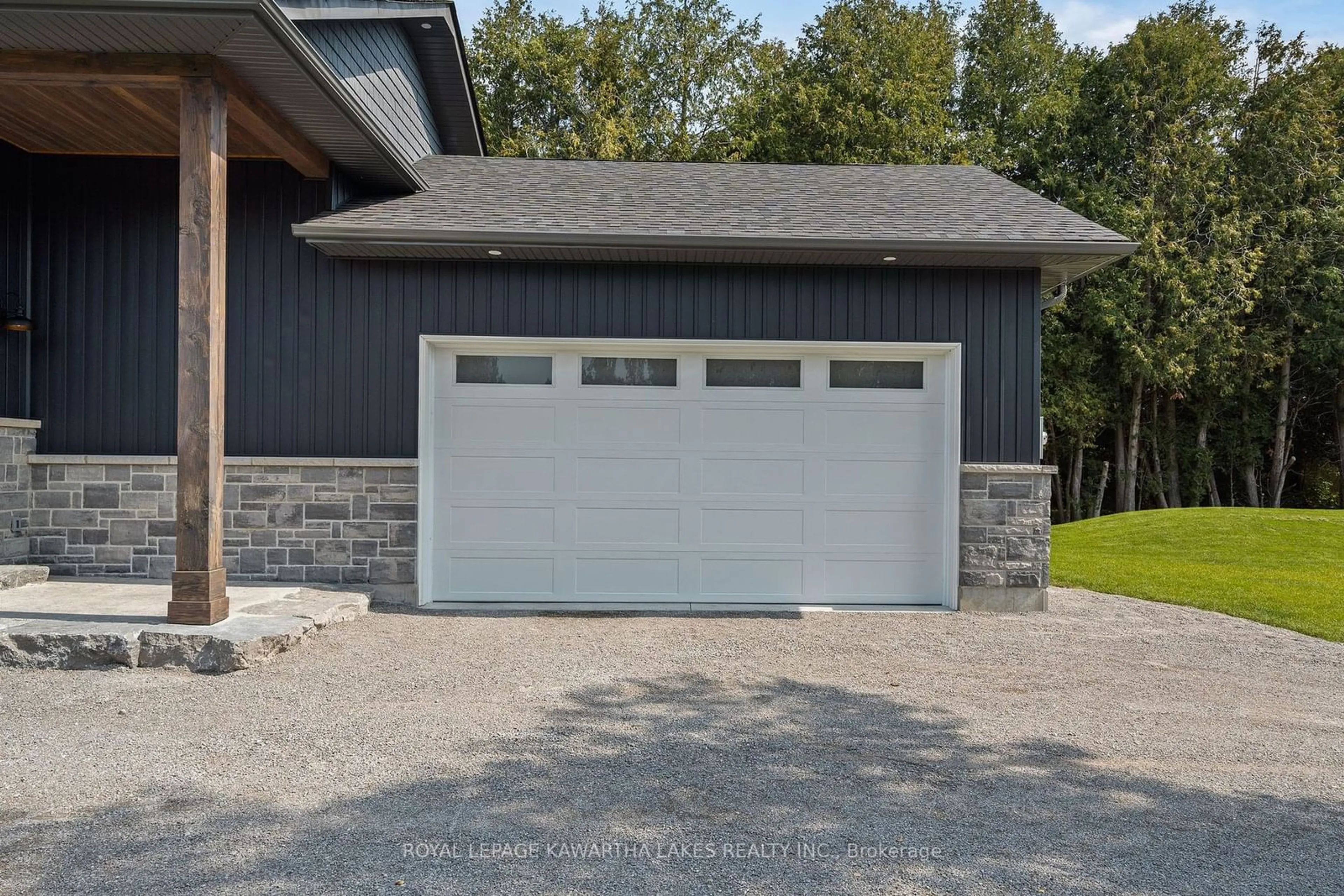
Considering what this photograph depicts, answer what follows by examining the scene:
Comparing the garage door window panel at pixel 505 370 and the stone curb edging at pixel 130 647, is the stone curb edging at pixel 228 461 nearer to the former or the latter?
the garage door window panel at pixel 505 370

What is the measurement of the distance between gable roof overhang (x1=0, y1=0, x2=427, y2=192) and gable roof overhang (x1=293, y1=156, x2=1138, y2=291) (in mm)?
944

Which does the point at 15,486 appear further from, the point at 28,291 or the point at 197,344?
the point at 197,344

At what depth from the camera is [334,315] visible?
7.22m

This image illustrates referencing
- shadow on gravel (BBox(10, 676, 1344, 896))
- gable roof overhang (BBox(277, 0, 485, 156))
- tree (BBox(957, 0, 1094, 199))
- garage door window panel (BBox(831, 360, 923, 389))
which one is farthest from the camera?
tree (BBox(957, 0, 1094, 199))

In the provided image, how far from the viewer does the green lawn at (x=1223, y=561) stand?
8.12m

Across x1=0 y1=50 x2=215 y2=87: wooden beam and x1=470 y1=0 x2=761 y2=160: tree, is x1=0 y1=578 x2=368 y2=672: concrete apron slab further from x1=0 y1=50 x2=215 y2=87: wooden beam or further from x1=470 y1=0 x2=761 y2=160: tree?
x1=470 y1=0 x2=761 y2=160: tree

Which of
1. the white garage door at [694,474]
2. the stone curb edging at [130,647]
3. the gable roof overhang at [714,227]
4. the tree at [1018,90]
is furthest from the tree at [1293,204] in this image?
the stone curb edging at [130,647]

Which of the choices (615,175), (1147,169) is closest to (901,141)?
(1147,169)

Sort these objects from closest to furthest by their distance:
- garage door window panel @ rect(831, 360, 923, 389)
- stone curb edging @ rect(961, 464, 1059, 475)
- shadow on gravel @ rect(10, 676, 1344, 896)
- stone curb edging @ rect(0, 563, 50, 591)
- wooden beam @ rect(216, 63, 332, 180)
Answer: shadow on gravel @ rect(10, 676, 1344, 896), wooden beam @ rect(216, 63, 332, 180), stone curb edging @ rect(0, 563, 50, 591), stone curb edging @ rect(961, 464, 1059, 475), garage door window panel @ rect(831, 360, 923, 389)

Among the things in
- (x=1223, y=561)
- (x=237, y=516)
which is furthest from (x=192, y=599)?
(x=1223, y=561)

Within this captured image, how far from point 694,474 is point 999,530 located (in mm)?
2472

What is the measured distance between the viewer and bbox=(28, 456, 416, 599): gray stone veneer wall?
7.13 m

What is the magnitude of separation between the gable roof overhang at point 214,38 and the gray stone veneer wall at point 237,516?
2.64 metres

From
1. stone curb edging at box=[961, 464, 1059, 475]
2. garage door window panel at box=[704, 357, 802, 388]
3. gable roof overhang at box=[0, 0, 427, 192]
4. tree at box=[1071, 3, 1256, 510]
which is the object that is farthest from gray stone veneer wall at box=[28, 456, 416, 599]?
tree at box=[1071, 3, 1256, 510]
